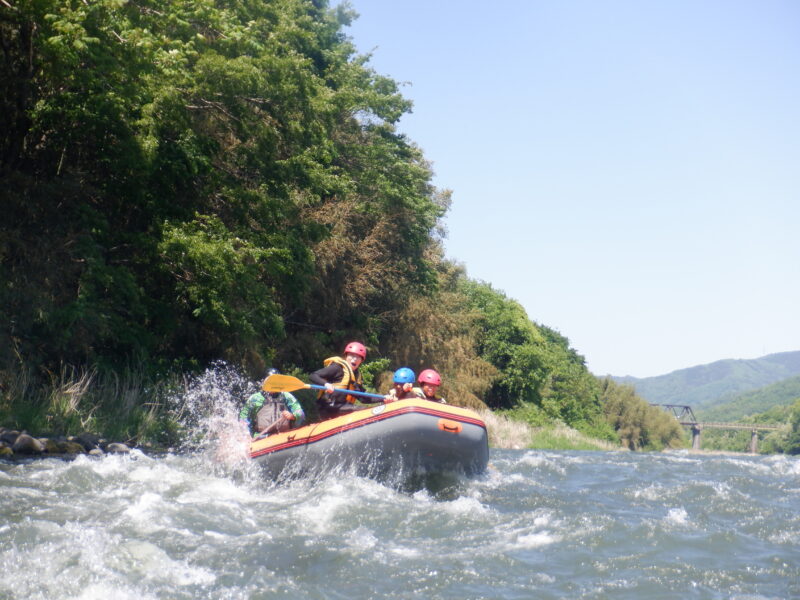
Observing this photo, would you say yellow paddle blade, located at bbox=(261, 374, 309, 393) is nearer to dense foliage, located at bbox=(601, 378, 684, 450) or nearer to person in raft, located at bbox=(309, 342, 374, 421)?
person in raft, located at bbox=(309, 342, 374, 421)

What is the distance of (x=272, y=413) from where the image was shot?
10.1m

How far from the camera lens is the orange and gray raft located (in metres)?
8.71

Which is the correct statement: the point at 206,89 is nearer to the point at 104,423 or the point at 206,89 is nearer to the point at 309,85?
the point at 309,85

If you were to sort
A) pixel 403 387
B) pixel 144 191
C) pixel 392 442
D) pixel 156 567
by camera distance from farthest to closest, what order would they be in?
pixel 144 191 < pixel 403 387 < pixel 392 442 < pixel 156 567

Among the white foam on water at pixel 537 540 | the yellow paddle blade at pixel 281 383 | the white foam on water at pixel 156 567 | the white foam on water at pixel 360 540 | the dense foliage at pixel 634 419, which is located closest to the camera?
the white foam on water at pixel 156 567

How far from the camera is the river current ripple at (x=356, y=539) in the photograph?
16.2 feet

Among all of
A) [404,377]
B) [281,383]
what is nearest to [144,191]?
[281,383]

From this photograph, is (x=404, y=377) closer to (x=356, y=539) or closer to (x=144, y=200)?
(x=356, y=539)

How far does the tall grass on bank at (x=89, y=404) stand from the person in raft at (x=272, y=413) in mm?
2759

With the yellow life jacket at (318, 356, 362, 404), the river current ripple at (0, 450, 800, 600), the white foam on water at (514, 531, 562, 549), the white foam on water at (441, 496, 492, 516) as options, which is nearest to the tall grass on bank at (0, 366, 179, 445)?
the river current ripple at (0, 450, 800, 600)

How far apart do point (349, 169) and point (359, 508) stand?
17380 mm

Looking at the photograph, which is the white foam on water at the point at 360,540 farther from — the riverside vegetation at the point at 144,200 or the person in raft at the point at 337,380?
the riverside vegetation at the point at 144,200

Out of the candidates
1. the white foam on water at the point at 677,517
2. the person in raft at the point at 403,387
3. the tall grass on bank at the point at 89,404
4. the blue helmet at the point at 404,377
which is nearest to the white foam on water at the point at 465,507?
the white foam on water at the point at 677,517

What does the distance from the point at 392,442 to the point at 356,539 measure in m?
2.54
